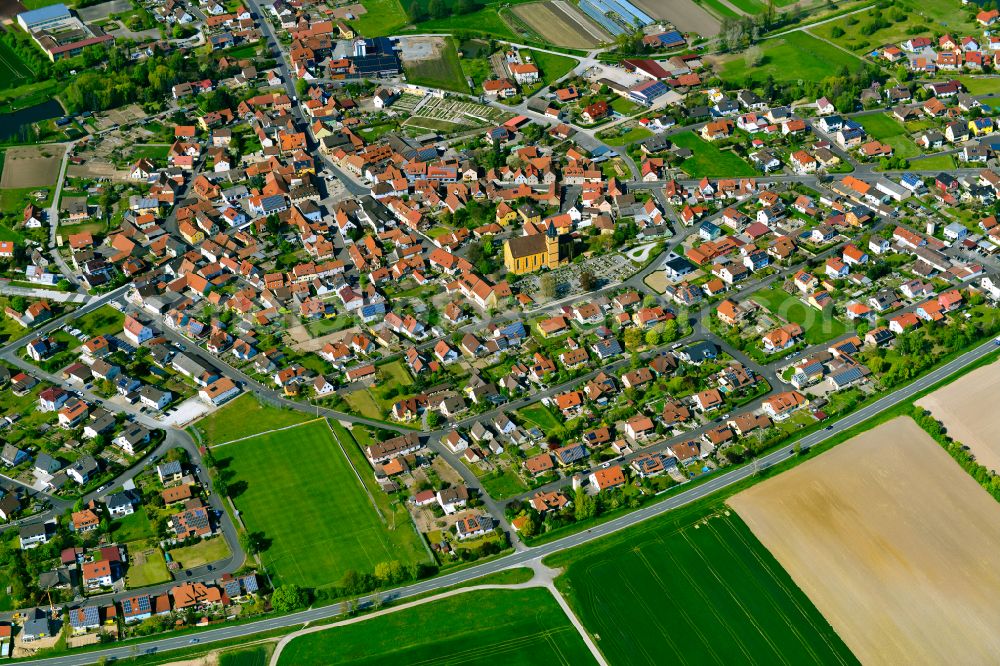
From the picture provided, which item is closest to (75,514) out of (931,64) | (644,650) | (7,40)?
(644,650)

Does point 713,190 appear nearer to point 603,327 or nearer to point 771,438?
point 603,327

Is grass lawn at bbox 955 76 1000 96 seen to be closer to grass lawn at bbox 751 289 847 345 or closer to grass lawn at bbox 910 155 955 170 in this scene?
grass lawn at bbox 910 155 955 170

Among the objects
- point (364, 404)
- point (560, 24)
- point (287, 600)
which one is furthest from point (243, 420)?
point (560, 24)

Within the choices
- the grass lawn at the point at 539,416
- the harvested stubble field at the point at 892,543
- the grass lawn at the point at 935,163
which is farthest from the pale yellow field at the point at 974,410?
the grass lawn at the point at 935,163

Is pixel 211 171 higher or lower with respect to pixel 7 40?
lower

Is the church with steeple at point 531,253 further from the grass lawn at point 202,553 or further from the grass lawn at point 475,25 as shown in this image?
the grass lawn at point 475,25

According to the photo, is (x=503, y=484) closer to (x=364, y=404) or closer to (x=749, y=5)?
(x=364, y=404)
